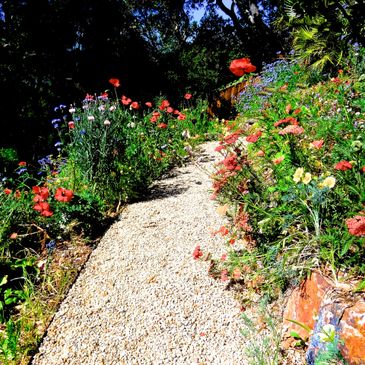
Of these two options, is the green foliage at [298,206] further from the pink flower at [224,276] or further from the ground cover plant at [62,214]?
the ground cover plant at [62,214]

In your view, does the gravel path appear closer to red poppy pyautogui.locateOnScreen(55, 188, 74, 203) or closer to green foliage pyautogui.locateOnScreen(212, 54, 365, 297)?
green foliage pyautogui.locateOnScreen(212, 54, 365, 297)

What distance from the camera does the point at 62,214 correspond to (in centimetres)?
317

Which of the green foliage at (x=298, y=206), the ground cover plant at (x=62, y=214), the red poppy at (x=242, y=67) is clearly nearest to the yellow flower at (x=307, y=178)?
the green foliage at (x=298, y=206)

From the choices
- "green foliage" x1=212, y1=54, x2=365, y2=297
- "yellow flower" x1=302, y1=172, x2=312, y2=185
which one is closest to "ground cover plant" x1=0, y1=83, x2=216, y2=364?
"green foliage" x1=212, y1=54, x2=365, y2=297

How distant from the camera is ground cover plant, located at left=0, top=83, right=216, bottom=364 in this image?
2418 millimetres

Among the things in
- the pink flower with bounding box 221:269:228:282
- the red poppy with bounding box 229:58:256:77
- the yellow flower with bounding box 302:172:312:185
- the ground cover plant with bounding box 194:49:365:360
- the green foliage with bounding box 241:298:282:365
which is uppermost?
the red poppy with bounding box 229:58:256:77

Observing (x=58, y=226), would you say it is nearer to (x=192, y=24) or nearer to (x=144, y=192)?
(x=144, y=192)

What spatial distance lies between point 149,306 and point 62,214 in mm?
1349

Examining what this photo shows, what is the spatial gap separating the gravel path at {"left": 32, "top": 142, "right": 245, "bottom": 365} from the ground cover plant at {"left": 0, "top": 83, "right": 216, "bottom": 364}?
0.17 m

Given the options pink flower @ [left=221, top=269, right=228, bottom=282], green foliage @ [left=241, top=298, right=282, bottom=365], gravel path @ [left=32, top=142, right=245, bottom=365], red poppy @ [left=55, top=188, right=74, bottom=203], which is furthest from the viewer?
red poppy @ [left=55, top=188, right=74, bottom=203]

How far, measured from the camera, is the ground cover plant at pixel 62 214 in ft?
7.93

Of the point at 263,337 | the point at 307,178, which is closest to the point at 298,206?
the point at 307,178

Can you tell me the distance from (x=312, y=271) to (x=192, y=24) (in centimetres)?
1665

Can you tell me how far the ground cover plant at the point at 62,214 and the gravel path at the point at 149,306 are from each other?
17 cm
